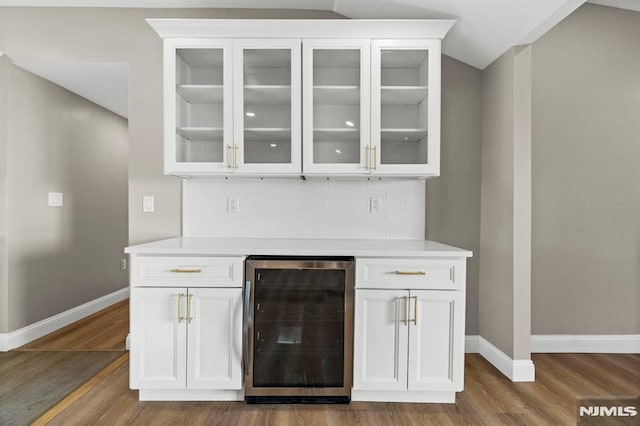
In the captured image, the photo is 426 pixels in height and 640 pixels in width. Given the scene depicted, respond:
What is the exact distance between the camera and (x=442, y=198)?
287 centimetres

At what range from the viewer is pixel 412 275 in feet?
6.94

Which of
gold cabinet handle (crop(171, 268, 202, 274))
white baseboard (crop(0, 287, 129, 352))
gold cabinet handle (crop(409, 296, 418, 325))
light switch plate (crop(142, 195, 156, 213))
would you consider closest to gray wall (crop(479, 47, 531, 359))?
gold cabinet handle (crop(409, 296, 418, 325))

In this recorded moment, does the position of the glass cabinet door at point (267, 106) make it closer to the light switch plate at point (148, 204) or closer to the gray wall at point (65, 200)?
the light switch plate at point (148, 204)

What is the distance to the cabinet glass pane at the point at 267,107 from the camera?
2459 millimetres

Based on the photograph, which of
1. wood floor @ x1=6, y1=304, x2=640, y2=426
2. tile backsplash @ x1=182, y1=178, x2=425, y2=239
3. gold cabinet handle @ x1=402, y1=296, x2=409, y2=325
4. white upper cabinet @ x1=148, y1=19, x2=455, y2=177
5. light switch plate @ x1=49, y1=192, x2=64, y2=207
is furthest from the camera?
light switch plate @ x1=49, y1=192, x2=64, y2=207

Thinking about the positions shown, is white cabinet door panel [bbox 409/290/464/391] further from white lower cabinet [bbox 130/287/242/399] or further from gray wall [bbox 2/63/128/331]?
gray wall [bbox 2/63/128/331]

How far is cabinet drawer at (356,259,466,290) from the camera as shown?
2117mm

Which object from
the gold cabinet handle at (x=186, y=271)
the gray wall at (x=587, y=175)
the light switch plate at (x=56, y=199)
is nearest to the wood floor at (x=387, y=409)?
the gray wall at (x=587, y=175)

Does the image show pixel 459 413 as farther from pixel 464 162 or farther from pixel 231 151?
pixel 231 151

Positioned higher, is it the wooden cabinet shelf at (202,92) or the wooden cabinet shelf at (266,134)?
the wooden cabinet shelf at (202,92)

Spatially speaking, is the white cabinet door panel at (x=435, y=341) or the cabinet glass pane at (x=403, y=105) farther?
the cabinet glass pane at (x=403, y=105)

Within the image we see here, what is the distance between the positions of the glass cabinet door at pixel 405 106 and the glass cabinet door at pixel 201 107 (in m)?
0.98

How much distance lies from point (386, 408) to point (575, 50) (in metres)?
3.00

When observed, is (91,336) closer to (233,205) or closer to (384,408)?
(233,205)
